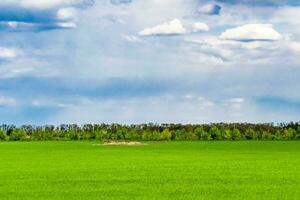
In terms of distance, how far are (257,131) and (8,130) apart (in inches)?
2238

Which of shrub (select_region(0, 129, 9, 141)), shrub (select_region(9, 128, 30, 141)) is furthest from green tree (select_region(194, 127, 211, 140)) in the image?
shrub (select_region(0, 129, 9, 141))

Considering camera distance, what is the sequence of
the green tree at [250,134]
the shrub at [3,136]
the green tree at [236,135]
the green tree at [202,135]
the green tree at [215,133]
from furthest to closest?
the green tree at [215,133] < the green tree at [236,135] < the green tree at [250,134] < the green tree at [202,135] < the shrub at [3,136]

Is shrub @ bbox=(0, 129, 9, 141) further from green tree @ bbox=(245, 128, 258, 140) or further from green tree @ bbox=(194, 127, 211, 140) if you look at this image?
green tree @ bbox=(245, 128, 258, 140)

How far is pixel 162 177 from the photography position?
26578 mm

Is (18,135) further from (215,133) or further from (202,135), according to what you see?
(215,133)

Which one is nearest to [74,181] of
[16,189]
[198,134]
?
[16,189]

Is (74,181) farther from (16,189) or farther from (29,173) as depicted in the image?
Answer: (29,173)

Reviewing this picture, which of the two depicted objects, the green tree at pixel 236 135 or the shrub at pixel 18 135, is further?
the green tree at pixel 236 135

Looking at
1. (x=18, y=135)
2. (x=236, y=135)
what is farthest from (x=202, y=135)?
(x=18, y=135)

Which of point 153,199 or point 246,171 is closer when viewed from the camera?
point 153,199

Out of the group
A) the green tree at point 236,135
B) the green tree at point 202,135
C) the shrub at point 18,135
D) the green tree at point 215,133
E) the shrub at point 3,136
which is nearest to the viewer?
the shrub at point 3,136

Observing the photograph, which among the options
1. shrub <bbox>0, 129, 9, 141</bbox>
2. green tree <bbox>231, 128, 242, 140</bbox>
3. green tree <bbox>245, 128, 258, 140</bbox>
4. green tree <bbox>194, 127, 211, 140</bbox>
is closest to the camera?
shrub <bbox>0, 129, 9, 141</bbox>

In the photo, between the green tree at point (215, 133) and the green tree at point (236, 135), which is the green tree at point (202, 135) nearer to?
the green tree at point (215, 133)

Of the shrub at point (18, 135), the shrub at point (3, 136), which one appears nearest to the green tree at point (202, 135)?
the shrub at point (18, 135)
